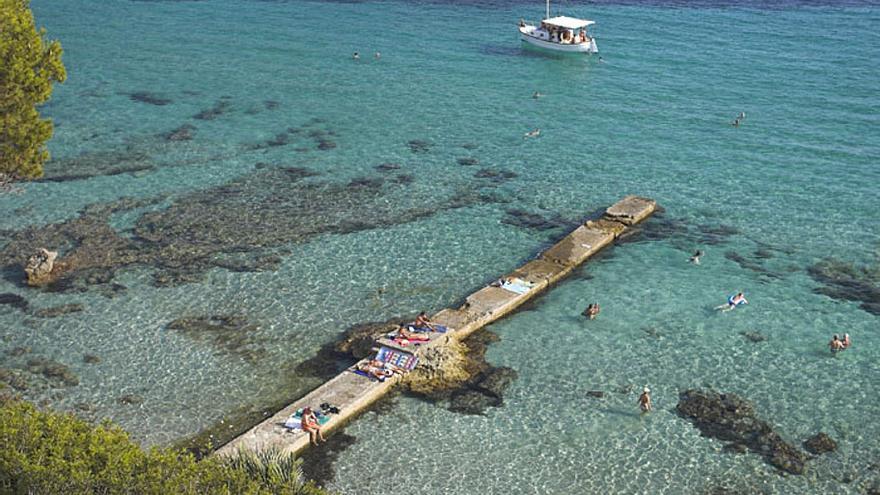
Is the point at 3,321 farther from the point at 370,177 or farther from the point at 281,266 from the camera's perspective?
the point at 370,177

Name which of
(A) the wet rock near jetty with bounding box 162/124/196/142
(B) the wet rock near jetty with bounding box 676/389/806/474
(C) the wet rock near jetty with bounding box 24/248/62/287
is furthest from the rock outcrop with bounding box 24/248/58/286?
(B) the wet rock near jetty with bounding box 676/389/806/474

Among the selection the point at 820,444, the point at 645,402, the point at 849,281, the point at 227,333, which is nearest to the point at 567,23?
the point at 849,281

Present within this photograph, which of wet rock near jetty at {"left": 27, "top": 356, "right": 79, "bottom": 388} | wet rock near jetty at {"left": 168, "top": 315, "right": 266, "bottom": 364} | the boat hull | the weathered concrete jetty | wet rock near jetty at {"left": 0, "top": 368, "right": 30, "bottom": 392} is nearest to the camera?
the weathered concrete jetty

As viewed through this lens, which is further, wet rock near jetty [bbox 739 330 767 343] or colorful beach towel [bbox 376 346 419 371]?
wet rock near jetty [bbox 739 330 767 343]

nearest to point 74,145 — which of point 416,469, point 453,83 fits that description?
point 453,83

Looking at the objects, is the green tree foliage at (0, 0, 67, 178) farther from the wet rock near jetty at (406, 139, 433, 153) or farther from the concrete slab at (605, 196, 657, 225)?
the concrete slab at (605, 196, 657, 225)

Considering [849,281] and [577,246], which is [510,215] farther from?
[849,281]

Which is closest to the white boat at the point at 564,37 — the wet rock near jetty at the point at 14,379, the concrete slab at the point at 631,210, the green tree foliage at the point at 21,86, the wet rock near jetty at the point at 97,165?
the concrete slab at the point at 631,210

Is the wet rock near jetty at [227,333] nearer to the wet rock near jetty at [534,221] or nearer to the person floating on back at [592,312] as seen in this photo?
the person floating on back at [592,312]
